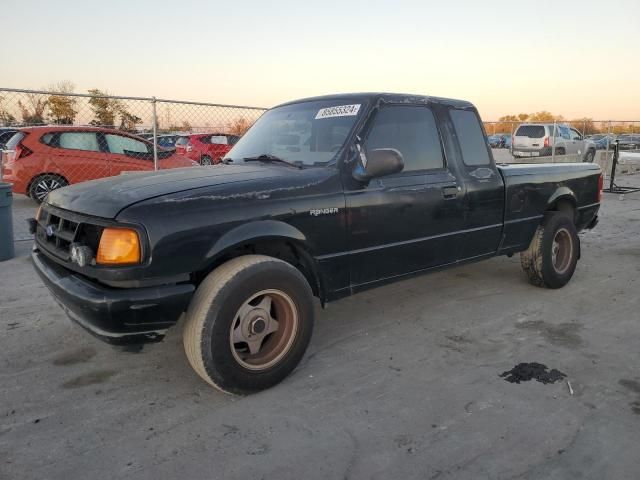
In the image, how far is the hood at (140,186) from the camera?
2.70 metres

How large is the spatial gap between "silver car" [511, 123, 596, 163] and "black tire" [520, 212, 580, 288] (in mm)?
16158

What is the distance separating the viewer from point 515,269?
19.1ft

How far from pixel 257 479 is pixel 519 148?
831 inches

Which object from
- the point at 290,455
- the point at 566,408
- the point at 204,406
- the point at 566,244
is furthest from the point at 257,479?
the point at 566,244

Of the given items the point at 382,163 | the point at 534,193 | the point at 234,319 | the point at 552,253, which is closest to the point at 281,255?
the point at 234,319

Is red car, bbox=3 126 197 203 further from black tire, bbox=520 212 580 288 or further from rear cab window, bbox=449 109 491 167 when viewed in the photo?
black tire, bbox=520 212 580 288

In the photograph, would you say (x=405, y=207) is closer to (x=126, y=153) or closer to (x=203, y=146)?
(x=126, y=153)

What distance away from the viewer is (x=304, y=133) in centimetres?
375

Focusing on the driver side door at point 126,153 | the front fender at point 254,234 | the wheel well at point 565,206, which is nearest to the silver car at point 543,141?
the driver side door at point 126,153

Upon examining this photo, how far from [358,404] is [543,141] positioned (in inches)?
793

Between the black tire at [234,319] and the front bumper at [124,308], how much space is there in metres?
0.13

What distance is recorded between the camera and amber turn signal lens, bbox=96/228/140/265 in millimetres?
2545

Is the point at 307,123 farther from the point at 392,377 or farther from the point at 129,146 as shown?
the point at 129,146

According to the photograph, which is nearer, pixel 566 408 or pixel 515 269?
pixel 566 408
